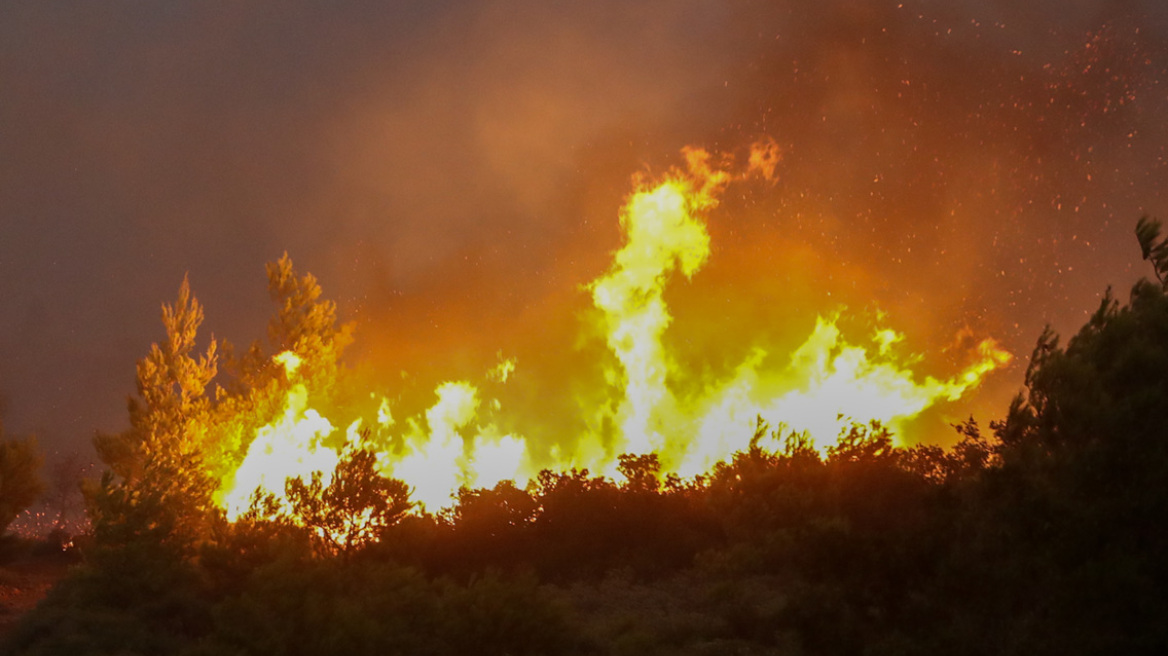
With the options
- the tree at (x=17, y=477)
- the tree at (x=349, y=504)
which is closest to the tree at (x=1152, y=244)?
the tree at (x=349, y=504)

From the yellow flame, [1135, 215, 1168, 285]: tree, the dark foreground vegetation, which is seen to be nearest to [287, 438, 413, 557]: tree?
the dark foreground vegetation

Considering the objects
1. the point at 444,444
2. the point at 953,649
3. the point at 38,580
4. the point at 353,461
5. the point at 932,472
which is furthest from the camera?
the point at 444,444

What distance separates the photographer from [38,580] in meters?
29.1

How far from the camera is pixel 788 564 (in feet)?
54.3

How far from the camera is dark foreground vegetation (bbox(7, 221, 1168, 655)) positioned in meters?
13.1

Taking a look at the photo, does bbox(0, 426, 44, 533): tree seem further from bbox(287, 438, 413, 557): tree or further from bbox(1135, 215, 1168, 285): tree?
bbox(1135, 215, 1168, 285): tree

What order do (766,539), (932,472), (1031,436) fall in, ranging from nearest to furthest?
(1031,436) < (766,539) < (932,472)

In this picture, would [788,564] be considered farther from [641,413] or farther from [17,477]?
[17,477]

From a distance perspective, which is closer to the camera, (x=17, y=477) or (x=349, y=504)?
(x=349, y=504)

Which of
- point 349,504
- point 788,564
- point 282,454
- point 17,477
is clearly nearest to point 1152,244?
point 788,564

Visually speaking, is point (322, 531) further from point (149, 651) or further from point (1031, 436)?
point (1031, 436)

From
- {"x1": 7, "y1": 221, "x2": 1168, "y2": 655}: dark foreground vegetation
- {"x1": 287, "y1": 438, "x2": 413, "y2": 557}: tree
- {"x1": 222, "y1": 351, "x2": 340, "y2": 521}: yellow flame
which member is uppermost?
{"x1": 222, "y1": 351, "x2": 340, "y2": 521}: yellow flame

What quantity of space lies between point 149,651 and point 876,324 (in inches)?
893

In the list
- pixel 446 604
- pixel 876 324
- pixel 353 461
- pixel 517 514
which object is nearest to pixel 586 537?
pixel 517 514
